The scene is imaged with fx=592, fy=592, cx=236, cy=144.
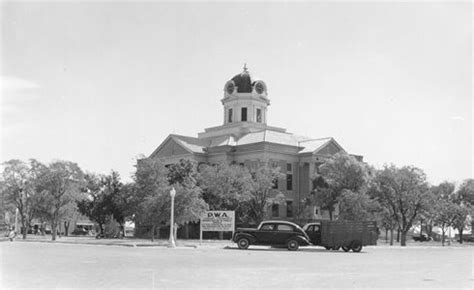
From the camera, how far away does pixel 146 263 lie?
1978 centimetres

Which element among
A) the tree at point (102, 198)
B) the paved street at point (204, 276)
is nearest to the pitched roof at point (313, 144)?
the tree at point (102, 198)

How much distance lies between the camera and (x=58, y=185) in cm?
5425

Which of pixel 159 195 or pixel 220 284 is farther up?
pixel 159 195

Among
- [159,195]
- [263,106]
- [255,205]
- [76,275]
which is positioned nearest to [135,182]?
[159,195]

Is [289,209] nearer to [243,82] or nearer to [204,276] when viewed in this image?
[243,82]

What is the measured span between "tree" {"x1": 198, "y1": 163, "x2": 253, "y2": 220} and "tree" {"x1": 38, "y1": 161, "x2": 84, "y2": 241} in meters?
12.8

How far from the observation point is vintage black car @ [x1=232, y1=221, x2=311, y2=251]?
34.5m

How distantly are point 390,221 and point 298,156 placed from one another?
18308mm

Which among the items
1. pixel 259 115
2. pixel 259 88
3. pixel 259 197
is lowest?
pixel 259 197

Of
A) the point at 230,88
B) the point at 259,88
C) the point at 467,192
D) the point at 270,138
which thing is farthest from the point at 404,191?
the point at 230,88

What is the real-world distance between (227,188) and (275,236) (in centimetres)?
2560

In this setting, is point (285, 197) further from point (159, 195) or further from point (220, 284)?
point (220, 284)

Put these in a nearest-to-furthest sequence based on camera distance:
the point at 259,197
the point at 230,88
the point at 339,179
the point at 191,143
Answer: the point at 259,197
the point at 339,179
the point at 191,143
the point at 230,88

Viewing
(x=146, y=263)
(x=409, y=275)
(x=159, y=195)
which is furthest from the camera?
(x=159, y=195)
